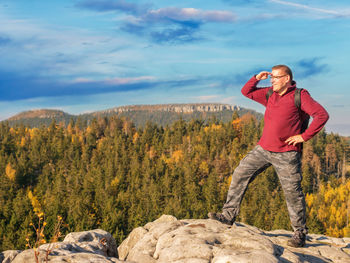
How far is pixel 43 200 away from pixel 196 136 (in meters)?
89.8

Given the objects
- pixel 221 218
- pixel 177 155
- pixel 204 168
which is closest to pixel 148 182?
pixel 204 168

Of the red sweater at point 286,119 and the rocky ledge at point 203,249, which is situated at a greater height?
the red sweater at point 286,119

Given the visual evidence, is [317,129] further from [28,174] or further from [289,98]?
[28,174]

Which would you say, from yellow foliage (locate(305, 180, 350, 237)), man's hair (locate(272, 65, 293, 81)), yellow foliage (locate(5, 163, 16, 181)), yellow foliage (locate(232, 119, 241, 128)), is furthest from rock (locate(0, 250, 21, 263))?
yellow foliage (locate(232, 119, 241, 128))

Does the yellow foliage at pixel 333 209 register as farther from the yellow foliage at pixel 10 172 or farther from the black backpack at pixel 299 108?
the yellow foliage at pixel 10 172

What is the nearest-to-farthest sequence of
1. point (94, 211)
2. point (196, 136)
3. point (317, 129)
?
1. point (317, 129)
2. point (94, 211)
3. point (196, 136)

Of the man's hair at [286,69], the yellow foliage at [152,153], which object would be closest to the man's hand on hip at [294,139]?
the man's hair at [286,69]

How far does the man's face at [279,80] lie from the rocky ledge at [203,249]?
362cm

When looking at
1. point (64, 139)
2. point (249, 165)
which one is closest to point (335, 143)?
point (64, 139)

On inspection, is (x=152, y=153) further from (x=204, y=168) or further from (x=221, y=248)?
(x=221, y=248)

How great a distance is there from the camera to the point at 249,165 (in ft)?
27.0

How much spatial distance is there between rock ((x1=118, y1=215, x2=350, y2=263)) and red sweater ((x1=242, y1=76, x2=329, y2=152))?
231 centimetres

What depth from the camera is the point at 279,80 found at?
7.55m

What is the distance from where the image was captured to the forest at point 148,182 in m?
79.6
